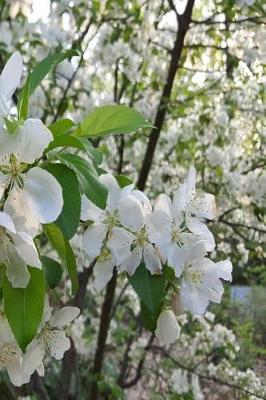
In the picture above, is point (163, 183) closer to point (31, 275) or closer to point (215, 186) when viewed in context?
point (215, 186)

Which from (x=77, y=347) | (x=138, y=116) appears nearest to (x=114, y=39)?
(x=77, y=347)

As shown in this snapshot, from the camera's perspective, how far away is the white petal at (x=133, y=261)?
3.12ft

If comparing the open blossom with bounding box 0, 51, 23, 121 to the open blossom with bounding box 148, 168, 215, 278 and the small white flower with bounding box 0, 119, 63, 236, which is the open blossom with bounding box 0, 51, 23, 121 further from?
the open blossom with bounding box 148, 168, 215, 278

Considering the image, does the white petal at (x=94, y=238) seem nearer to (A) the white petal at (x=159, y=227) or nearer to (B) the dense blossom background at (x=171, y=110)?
(A) the white petal at (x=159, y=227)

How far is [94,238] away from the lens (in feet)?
3.26

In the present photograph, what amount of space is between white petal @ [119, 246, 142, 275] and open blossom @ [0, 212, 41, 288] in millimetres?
207

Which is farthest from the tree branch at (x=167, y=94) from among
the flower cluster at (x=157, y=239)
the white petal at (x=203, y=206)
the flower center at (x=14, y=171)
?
the flower center at (x=14, y=171)

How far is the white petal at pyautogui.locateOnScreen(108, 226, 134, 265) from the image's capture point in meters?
0.96

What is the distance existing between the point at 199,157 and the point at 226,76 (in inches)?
18.8

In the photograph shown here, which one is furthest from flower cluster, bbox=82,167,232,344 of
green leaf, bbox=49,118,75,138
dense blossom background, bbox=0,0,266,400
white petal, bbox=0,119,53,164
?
dense blossom background, bbox=0,0,266,400

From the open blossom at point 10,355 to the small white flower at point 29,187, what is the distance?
0.80 ft

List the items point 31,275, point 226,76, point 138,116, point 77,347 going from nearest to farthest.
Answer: point 31,275 < point 138,116 < point 226,76 < point 77,347

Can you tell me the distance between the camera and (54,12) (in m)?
3.25

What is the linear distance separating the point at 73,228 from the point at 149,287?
16 cm
